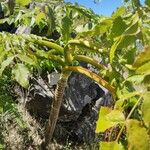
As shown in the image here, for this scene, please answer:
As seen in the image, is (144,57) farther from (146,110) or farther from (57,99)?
(57,99)

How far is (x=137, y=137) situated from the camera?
798 mm

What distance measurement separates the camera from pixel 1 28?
22.3ft

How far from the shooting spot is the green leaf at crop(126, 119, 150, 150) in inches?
30.9

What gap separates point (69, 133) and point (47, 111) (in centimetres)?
34

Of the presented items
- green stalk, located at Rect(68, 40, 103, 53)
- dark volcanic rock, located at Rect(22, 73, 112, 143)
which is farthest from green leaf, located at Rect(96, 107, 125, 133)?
dark volcanic rock, located at Rect(22, 73, 112, 143)

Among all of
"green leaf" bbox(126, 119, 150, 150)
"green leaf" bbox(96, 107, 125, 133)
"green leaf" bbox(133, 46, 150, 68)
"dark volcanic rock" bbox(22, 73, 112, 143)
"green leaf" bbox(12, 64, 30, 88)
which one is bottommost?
"green leaf" bbox(126, 119, 150, 150)

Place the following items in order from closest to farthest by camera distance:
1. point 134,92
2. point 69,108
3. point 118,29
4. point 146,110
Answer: point 146,110 → point 134,92 → point 118,29 → point 69,108

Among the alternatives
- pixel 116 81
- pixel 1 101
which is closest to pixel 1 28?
pixel 1 101

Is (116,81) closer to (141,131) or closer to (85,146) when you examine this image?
(141,131)

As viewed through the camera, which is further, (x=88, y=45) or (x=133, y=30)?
(x=88, y=45)

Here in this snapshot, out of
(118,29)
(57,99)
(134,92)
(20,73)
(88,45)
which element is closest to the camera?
(134,92)

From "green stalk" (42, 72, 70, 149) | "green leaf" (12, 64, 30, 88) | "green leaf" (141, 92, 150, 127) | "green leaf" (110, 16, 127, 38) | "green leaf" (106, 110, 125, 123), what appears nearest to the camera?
"green leaf" (141, 92, 150, 127)

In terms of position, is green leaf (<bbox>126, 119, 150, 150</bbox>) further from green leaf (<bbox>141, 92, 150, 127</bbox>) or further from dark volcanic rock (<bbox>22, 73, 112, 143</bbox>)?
dark volcanic rock (<bbox>22, 73, 112, 143</bbox>)

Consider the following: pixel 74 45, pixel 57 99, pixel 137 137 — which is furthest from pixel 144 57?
pixel 57 99
